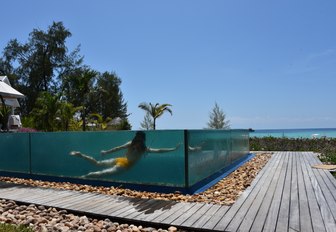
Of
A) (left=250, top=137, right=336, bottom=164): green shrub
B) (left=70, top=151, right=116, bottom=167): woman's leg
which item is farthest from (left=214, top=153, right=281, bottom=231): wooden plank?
(left=250, top=137, right=336, bottom=164): green shrub

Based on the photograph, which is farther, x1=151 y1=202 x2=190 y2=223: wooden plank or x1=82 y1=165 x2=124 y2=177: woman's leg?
x1=82 y1=165 x2=124 y2=177: woman's leg

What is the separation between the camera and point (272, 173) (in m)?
8.58

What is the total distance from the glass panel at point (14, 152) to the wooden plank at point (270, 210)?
6002 millimetres

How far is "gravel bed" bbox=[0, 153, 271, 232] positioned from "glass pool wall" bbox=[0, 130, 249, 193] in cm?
31

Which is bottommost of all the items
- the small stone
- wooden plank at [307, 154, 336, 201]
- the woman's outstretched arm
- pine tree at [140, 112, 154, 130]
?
the small stone

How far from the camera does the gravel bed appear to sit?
177 inches

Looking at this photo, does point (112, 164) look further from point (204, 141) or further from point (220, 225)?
A: point (220, 225)

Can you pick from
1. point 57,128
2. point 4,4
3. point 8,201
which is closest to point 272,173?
point 8,201

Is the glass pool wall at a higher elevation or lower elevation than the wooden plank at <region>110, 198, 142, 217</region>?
higher

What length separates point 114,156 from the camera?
707cm

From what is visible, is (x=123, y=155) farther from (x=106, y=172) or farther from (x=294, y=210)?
(x=294, y=210)

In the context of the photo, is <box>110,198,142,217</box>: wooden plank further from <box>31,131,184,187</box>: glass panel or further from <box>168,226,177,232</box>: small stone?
<box>31,131,184,187</box>: glass panel

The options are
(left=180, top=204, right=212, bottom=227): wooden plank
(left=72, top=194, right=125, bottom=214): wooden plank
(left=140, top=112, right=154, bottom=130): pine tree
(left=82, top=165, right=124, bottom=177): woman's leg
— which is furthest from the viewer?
(left=140, top=112, right=154, bottom=130): pine tree

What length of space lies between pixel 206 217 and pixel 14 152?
20.3 ft
